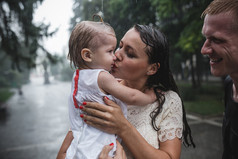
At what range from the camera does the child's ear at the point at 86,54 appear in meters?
1.20

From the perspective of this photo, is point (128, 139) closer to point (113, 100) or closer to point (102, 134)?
point (102, 134)

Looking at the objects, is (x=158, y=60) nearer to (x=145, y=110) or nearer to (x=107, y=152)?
(x=145, y=110)

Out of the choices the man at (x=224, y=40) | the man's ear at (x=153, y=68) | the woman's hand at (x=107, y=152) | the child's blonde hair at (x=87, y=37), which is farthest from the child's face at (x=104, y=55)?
the man at (x=224, y=40)

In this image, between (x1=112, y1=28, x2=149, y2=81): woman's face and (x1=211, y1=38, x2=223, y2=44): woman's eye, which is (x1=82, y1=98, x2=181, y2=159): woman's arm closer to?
(x1=112, y1=28, x2=149, y2=81): woman's face

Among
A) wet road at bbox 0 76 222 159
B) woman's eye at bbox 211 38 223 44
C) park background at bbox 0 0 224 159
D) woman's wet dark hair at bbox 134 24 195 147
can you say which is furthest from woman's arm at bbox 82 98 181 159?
wet road at bbox 0 76 222 159

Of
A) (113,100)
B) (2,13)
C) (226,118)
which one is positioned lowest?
(226,118)

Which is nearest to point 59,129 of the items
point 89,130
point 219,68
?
point 89,130

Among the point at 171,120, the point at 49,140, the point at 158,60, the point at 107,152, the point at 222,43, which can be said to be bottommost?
the point at 49,140

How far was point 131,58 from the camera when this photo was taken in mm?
1254

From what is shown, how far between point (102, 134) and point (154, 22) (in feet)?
3.36

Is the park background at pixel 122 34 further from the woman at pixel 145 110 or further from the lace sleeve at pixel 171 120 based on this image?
the lace sleeve at pixel 171 120

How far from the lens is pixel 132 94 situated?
1155 millimetres

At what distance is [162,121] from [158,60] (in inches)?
16.8

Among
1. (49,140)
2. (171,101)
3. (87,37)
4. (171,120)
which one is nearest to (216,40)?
(171,101)
